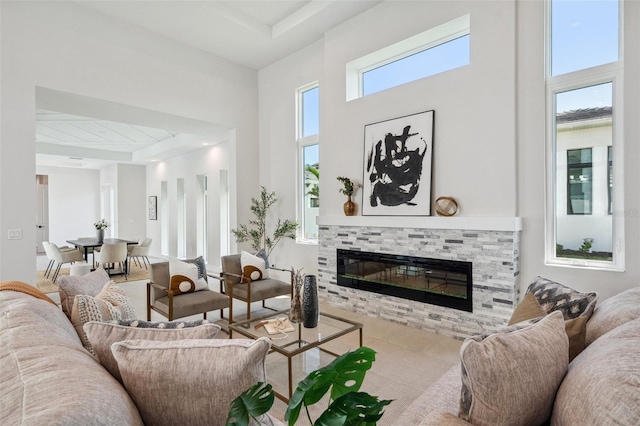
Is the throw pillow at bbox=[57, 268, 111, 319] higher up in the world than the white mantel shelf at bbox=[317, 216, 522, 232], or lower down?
lower down

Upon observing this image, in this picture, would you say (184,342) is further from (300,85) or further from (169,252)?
(169,252)

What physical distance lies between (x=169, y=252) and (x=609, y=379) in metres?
10.4

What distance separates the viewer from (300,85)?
18.8ft

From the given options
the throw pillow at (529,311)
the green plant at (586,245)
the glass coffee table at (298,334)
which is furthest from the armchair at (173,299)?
the green plant at (586,245)

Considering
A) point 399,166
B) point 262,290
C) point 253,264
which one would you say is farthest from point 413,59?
point 262,290

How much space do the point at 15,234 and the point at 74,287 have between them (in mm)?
2852

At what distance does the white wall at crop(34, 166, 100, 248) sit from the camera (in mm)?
11633

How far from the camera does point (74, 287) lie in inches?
80.2

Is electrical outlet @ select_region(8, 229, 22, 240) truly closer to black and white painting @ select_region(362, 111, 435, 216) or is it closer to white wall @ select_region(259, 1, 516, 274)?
white wall @ select_region(259, 1, 516, 274)

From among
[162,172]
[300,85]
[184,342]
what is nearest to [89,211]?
[162,172]

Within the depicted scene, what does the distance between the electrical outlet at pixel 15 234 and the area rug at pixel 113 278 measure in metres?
2.30

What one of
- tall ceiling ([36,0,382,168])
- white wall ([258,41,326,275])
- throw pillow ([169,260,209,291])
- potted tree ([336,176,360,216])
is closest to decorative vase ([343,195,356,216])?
potted tree ([336,176,360,216])

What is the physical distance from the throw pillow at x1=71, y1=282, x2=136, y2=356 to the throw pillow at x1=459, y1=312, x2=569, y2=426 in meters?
1.61

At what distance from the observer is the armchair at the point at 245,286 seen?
3.95m
